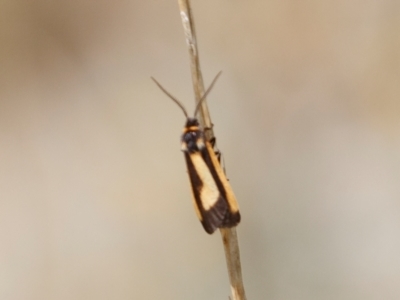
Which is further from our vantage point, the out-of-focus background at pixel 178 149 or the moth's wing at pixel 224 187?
the out-of-focus background at pixel 178 149

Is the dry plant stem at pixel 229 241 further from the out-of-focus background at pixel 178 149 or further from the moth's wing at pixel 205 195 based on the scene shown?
the out-of-focus background at pixel 178 149

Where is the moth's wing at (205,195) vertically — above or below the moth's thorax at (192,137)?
below

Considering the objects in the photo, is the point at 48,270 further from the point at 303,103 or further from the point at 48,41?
the point at 303,103

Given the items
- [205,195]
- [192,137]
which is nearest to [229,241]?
[205,195]

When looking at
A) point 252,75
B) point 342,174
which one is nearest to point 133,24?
point 252,75

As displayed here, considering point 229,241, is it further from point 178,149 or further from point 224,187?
point 178,149

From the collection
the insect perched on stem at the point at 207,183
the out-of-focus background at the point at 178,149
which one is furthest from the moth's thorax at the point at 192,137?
the out-of-focus background at the point at 178,149
